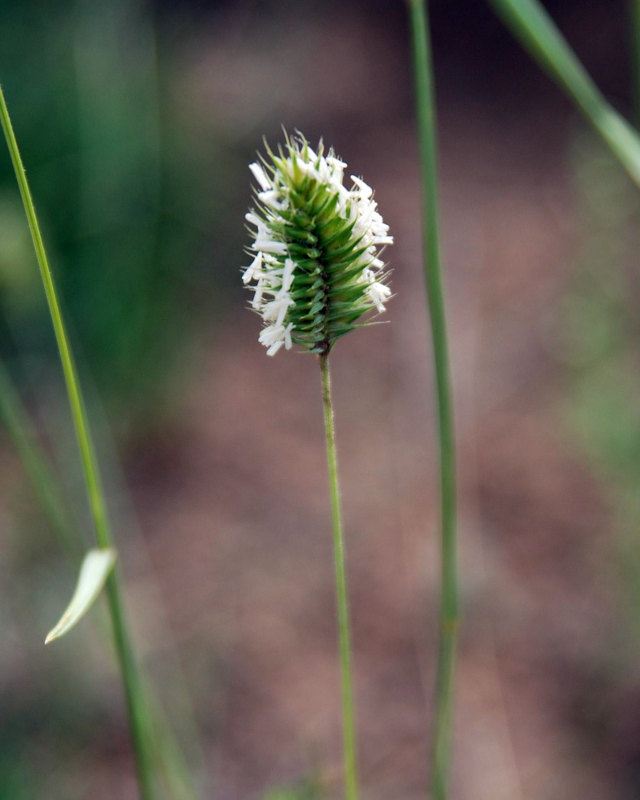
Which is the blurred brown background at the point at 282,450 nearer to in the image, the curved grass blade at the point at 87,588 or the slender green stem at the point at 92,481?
the slender green stem at the point at 92,481

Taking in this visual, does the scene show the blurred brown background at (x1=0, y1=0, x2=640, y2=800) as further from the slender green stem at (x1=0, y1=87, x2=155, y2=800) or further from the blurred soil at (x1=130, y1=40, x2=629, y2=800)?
the slender green stem at (x1=0, y1=87, x2=155, y2=800)

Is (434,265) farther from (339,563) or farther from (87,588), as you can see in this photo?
(87,588)

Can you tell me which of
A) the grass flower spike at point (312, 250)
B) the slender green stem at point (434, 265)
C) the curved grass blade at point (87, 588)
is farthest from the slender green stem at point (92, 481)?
the slender green stem at point (434, 265)

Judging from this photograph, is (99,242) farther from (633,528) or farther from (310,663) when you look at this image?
(633,528)

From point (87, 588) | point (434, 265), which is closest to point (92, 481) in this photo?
point (87, 588)

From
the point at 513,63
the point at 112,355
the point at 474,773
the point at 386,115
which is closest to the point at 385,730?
the point at 474,773
